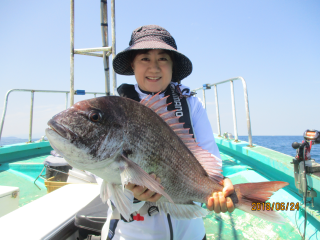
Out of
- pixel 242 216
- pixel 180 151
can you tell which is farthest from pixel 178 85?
pixel 242 216

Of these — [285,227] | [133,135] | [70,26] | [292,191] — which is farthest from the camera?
[70,26]

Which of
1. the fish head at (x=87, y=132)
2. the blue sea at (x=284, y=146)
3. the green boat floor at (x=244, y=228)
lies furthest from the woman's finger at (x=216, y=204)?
the blue sea at (x=284, y=146)

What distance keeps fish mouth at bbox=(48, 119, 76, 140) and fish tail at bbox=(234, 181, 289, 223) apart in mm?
1260

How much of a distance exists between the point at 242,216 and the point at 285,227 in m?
0.58

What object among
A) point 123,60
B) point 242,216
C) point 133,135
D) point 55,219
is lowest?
point 242,216

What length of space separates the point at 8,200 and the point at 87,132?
7.16 feet

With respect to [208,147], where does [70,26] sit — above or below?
above

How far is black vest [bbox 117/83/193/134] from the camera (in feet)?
5.82

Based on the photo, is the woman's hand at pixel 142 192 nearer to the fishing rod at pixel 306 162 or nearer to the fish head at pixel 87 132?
the fish head at pixel 87 132

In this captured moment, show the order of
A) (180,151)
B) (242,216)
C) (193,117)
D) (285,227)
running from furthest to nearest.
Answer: (242,216) → (285,227) → (193,117) → (180,151)

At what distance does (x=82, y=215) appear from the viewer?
1.77 metres

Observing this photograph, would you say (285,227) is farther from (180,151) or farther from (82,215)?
(82,215)

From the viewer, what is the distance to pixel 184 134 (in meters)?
1.37

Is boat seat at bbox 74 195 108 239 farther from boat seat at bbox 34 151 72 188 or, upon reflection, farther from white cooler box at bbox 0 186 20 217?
boat seat at bbox 34 151 72 188
